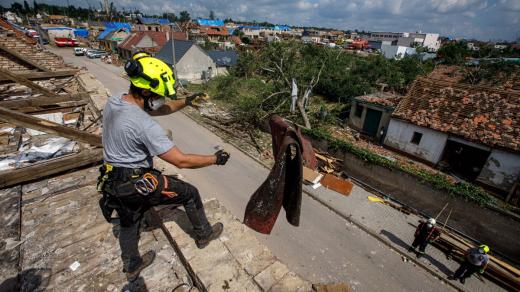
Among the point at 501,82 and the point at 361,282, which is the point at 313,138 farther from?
the point at 501,82

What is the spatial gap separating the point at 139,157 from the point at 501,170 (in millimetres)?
16055

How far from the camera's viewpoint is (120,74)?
3103 cm

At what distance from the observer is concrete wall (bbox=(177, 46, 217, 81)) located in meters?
30.1

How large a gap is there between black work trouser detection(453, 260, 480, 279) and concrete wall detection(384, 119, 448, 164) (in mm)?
7957

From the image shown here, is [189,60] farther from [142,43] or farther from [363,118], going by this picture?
[363,118]

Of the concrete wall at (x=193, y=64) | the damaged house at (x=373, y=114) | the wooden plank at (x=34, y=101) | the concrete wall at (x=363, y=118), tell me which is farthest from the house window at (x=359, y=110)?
the concrete wall at (x=193, y=64)

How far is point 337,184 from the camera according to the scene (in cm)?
1167

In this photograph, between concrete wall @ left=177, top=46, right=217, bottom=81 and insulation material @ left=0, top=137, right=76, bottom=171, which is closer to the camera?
insulation material @ left=0, top=137, right=76, bottom=171

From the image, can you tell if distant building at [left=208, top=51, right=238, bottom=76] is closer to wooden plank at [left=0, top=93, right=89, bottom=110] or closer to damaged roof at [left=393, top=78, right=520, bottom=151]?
damaged roof at [left=393, top=78, right=520, bottom=151]

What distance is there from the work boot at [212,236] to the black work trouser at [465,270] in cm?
822

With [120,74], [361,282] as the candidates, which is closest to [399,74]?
[361,282]

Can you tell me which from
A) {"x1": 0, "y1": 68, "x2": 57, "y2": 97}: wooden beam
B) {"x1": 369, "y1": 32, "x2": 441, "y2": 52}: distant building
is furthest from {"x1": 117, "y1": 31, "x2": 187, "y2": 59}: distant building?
{"x1": 369, "y1": 32, "x2": 441, "y2": 52}: distant building

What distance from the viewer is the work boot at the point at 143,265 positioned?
2.86 m

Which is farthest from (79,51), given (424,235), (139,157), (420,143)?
(424,235)
